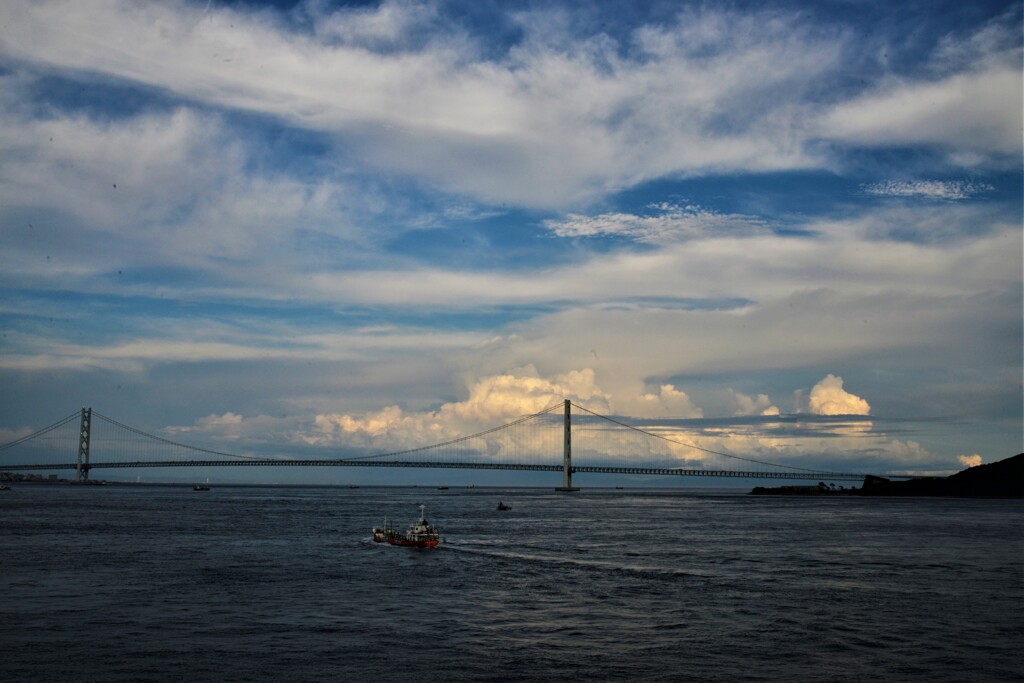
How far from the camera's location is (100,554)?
210 ft

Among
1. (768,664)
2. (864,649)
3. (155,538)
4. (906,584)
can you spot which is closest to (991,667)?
(864,649)

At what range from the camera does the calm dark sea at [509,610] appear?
30141mm

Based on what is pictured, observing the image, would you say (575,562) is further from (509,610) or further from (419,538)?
(509,610)

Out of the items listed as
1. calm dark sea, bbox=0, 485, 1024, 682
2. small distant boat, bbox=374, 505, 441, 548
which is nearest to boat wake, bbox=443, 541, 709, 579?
calm dark sea, bbox=0, 485, 1024, 682

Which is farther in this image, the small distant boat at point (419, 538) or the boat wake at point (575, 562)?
the small distant boat at point (419, 538)

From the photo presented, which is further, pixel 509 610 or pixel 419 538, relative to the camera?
pixel 419 538

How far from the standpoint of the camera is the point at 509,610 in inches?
1606

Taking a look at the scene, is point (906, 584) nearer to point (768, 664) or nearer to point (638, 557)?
point (638, 557)

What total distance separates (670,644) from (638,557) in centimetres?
3035

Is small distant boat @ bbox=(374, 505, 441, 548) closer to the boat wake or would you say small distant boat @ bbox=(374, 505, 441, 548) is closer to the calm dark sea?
the boat wake

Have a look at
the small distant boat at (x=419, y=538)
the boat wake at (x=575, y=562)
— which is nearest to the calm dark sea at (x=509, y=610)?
the boat wake at (x=575, y=562)

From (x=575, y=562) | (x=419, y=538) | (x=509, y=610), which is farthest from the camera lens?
(x=419, y=538)

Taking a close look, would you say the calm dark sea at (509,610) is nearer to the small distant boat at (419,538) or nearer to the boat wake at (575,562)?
the boat wake at (575,562)

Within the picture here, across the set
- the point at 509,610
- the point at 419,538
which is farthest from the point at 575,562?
the point at 509,610
